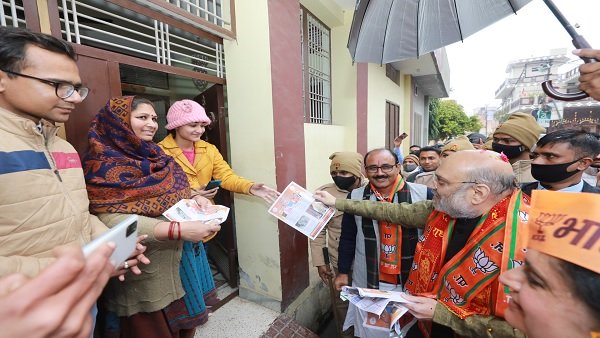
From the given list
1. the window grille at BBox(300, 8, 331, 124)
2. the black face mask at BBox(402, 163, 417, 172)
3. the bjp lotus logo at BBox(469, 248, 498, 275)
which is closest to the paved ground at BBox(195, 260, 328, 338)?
the bjp lotus logo at BBox(469, 248, 498, 275)

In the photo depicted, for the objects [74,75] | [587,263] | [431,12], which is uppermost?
[431,12]

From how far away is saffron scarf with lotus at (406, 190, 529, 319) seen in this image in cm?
130

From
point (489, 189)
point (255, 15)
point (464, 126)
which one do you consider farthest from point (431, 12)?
point (464, 126)

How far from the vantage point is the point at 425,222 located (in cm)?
189

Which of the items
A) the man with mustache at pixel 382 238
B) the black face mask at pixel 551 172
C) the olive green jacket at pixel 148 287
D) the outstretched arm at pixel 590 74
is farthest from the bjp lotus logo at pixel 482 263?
the olive green jacket at pixel 148 287

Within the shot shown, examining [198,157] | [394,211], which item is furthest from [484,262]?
[198,157]

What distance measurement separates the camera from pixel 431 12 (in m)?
2.58

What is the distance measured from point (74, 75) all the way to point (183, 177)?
2.57 ft

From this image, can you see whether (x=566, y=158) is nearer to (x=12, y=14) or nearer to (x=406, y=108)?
(x=12, y=14)

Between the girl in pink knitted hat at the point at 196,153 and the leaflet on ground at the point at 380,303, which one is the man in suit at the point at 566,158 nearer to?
the leaflet on ground at the point at 380,303

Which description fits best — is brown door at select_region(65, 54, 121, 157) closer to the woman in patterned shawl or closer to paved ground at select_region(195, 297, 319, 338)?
the woman in patterned shawl

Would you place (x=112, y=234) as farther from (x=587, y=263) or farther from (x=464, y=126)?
(x=464, y=126)

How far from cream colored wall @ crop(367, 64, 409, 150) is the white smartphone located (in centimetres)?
526

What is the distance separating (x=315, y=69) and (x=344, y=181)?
109 inches
